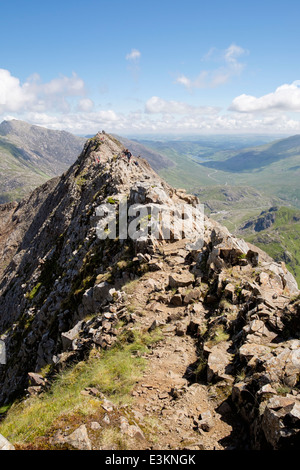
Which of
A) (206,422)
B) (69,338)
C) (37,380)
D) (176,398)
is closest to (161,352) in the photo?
(176,398)

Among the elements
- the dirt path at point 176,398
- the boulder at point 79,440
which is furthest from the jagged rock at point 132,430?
the boulder at point 79,440

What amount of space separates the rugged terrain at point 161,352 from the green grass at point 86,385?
7cm

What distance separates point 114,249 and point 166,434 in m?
20.4

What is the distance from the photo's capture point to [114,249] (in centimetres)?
2889

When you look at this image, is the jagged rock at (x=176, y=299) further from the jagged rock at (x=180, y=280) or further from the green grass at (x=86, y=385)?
the green grass at (x=86, y=385)

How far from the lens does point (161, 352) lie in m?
14.9

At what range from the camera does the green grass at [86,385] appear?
9.84 metres

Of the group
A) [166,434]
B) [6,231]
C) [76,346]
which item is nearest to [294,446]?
[166,434]

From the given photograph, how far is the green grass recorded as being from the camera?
984 centimetres

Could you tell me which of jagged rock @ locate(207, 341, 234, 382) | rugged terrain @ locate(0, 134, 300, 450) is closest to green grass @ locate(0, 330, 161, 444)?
rugged terrain @ locate(0, 134, 300, 450)

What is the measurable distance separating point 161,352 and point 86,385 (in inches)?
165

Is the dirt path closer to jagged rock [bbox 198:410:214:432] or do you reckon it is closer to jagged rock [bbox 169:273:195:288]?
jagged rock [bbox 198:410:214:432]

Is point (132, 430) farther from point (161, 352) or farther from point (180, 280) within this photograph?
point (180, 280)
